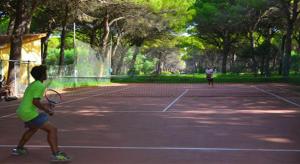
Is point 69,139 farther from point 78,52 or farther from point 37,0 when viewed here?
point 78,52

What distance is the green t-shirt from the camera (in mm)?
8625

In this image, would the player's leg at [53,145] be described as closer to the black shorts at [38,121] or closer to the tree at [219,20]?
the black shorts at [38,121]

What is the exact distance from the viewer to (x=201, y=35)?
71812mm

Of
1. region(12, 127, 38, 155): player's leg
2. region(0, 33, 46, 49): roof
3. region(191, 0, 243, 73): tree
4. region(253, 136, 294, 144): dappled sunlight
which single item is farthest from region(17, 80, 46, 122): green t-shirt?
region(191, 0, 243, 73): tree

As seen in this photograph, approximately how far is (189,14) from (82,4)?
24024 mm

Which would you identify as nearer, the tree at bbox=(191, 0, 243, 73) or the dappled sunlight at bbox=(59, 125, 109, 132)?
the dappled sunlight at bbox=(59, 125, 109, 132)

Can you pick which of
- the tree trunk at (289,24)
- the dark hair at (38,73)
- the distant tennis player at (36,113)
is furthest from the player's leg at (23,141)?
the tree trunk at (289,24)

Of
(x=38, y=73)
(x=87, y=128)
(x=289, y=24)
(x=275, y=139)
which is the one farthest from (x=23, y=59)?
(x=38, y=73)

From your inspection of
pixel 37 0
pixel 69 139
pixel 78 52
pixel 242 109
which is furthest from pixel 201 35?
pixel 69 139

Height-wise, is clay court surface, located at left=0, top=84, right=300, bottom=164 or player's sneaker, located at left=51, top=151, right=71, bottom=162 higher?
player's sneaker, located at left=51, top=151, right=71, bottom=162

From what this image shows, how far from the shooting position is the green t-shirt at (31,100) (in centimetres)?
862

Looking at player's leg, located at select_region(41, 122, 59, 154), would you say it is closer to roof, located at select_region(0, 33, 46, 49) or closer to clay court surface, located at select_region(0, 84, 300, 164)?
clay court surface, located at select_region(0, 84, 300, 164)

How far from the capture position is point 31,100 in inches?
340

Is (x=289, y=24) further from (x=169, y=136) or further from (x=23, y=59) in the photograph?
(x=169, y=136)
